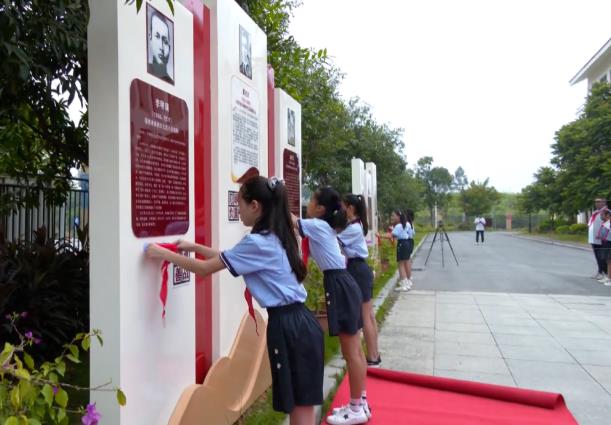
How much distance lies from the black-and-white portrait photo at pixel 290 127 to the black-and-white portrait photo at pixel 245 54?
3.65ft

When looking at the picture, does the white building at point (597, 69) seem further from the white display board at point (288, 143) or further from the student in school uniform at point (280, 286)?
the student in school uniform at point (280, 286)

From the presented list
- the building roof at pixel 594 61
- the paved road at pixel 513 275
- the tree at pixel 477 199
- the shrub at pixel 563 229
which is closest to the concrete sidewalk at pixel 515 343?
the paved road at pixel 513 275

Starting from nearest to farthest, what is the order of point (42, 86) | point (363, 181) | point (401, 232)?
point (42, 86), point (401, 232), point (363, 181)

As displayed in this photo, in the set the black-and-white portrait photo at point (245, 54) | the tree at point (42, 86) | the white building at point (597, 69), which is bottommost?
the tree at point (42, 86)

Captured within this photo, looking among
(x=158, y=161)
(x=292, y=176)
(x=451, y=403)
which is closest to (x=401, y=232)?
(x=292, y=176)

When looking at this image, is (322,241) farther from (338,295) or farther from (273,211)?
(273,211)

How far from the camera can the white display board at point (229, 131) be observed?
3.31 metres

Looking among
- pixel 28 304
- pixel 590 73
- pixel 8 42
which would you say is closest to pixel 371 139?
pixel 28 304

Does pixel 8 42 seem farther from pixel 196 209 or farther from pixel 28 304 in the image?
pixel 28 304

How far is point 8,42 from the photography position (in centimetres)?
213

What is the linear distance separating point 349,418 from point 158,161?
2.12 m

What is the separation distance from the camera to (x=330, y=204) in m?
3.51

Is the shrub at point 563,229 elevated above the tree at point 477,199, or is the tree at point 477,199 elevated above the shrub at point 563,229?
the tree at point 477,199

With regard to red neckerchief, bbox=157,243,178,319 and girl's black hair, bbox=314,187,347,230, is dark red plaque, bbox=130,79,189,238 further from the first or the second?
girl's black hair, bbox=314,187,347,230
